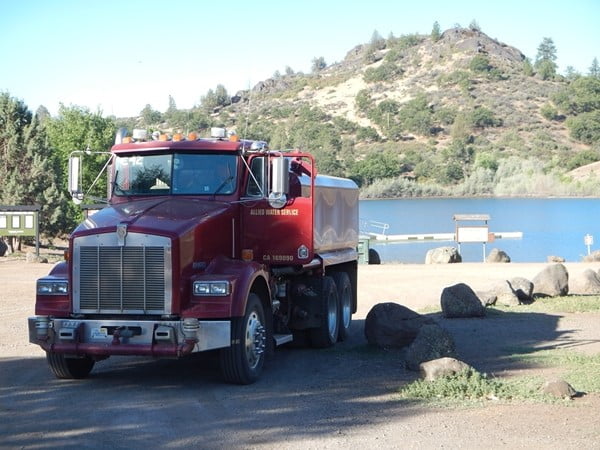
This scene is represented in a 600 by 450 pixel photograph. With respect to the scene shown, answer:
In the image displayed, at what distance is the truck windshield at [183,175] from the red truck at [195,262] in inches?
0.5

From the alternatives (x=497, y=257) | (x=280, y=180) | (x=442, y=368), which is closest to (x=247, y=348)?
(x=280, y=180)

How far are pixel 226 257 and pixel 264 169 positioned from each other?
1404 mm

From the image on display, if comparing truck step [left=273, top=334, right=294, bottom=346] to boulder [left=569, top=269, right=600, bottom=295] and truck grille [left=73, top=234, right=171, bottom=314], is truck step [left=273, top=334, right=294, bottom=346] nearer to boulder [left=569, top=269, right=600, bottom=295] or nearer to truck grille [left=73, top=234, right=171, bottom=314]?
truck grille [left=73, top=234, right=171, bottom=314]

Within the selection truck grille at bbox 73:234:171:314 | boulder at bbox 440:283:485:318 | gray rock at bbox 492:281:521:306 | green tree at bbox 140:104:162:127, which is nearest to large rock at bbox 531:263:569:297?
gray rock at bbox 492:281:521:306

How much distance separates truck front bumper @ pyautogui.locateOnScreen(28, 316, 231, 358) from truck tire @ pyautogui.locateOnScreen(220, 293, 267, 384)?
0.25 meters

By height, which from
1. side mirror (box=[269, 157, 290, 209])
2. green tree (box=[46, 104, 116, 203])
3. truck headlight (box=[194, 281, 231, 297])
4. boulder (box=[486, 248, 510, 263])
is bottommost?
boulder (box=[486, 248, 510, 263])

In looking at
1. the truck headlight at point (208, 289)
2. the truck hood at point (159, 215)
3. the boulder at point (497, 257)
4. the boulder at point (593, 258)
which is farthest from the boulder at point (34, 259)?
the truck headlight at point (208, 289)

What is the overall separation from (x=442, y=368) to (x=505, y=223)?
193 feet

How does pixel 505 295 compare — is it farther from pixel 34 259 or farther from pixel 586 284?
pixel 34 259

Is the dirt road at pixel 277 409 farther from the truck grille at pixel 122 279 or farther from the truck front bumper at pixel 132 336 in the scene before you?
the truck grille at pixel 122 279

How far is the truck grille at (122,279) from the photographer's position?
10562 mm

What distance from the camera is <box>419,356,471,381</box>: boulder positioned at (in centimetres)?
1097

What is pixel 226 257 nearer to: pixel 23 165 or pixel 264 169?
pixel 264 169

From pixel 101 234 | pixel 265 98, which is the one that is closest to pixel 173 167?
pixel 101 234
